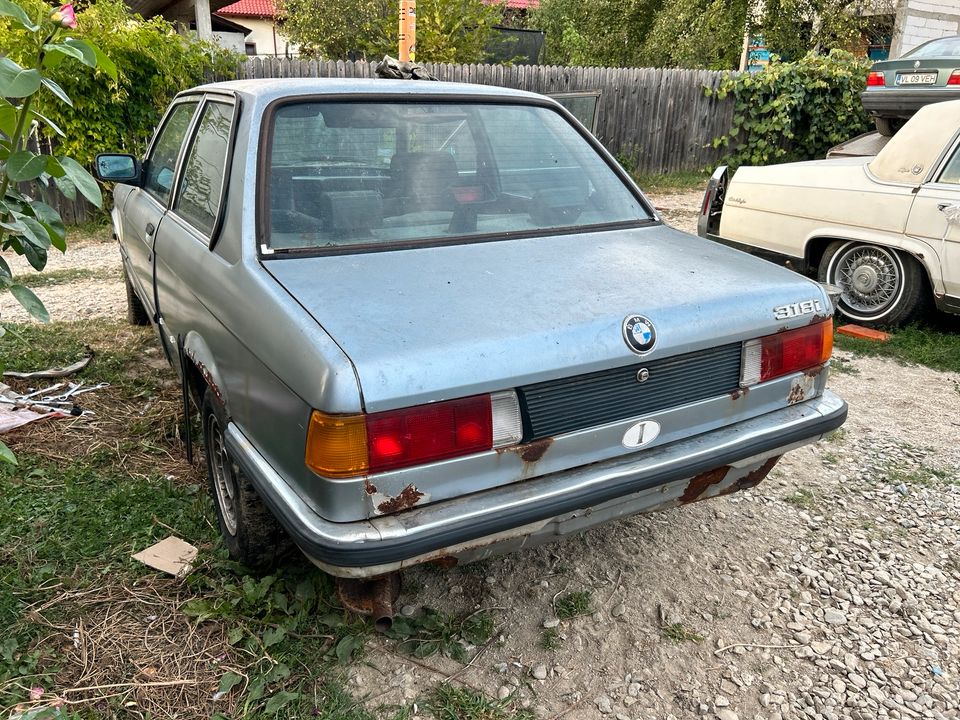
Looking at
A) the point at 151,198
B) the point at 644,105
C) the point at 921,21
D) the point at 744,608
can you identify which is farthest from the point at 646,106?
the point at 744,608

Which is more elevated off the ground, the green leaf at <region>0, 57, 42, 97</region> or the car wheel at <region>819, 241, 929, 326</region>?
the green leaf at <region>0, 57, 42, 97</region>

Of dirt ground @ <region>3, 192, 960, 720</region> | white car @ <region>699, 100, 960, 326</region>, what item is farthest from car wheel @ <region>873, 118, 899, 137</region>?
dirt ground @ <region>3, 192, 960, 720</region>

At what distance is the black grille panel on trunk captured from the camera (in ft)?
7.01

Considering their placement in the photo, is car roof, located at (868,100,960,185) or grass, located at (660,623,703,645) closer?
grass, located at (660,623,703,645)

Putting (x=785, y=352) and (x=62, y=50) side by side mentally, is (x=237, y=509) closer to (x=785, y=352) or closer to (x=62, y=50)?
(x=62, y=50)

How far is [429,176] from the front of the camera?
2.91m

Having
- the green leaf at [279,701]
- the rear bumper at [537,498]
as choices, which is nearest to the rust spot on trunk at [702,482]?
the rear bumper at [537,498]

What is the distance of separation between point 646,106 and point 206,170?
1094cm

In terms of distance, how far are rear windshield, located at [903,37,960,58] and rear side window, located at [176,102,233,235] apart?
8475 mm

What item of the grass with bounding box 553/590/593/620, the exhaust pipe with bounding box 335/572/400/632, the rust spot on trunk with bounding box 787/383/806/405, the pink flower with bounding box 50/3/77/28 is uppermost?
the pink flower with bounding box 50/3/77/28

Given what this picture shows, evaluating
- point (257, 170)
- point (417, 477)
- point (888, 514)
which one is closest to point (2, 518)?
point (257, 170)

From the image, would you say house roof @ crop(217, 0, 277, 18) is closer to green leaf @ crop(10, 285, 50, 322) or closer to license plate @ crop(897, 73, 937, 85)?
license plate @ crop(897, 73, 937, 85)

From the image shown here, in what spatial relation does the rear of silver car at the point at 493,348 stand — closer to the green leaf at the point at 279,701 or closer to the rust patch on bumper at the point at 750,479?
the rust patch on bumper at the point at 750,479

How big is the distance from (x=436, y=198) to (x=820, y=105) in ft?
39.2
